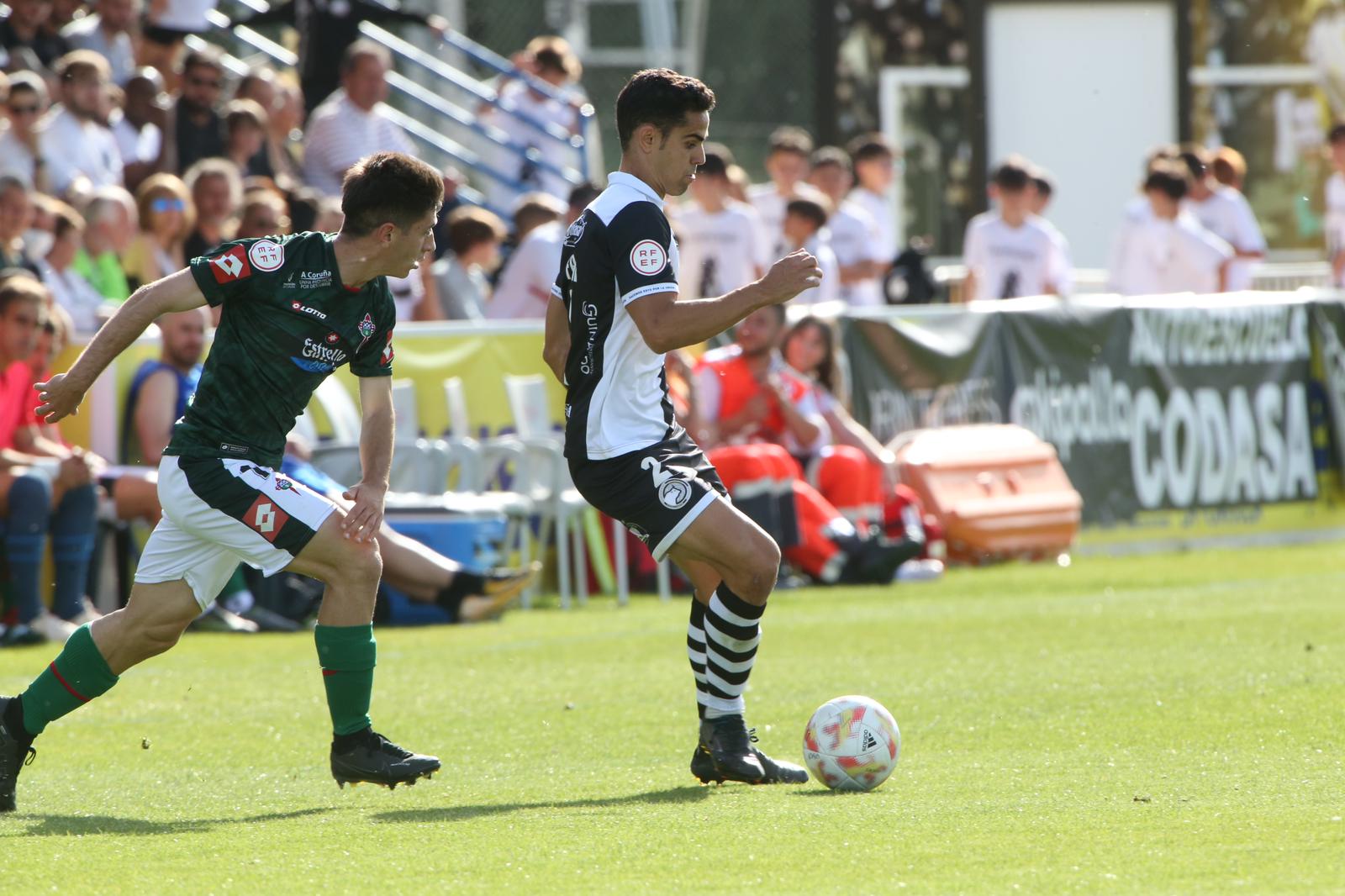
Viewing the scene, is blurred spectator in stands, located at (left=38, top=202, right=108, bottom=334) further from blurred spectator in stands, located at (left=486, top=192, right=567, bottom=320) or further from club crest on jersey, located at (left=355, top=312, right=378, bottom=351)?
club crest on jersey, located at (left=355, top=312, right=378, bottom=351)

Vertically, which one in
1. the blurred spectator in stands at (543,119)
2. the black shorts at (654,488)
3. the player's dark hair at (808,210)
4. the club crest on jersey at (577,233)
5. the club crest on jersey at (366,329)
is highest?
the blurred spectator in stands at (543,119)

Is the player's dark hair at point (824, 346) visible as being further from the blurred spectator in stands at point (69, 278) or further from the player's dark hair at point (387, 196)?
the player's dark hair at point (387, 196)

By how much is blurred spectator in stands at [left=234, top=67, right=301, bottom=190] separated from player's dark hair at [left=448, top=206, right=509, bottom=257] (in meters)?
1.98

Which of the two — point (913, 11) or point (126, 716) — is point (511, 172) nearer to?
point (913, 11)

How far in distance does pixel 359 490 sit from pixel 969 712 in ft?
9.10

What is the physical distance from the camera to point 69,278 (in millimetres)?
12367

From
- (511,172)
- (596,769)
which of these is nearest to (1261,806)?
(596,769)

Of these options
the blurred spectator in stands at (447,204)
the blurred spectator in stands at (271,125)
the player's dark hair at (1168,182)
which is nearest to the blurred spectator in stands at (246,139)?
the blurred spectator in stands at (271,125)

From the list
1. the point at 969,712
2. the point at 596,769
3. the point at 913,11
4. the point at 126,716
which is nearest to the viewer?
the point at 596,769

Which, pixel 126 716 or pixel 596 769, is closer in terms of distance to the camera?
pixel 596 769

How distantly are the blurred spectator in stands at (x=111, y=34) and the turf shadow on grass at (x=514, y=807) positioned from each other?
10912mm

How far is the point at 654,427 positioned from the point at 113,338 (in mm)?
1648

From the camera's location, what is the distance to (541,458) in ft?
42.6

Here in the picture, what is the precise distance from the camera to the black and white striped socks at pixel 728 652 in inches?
257
